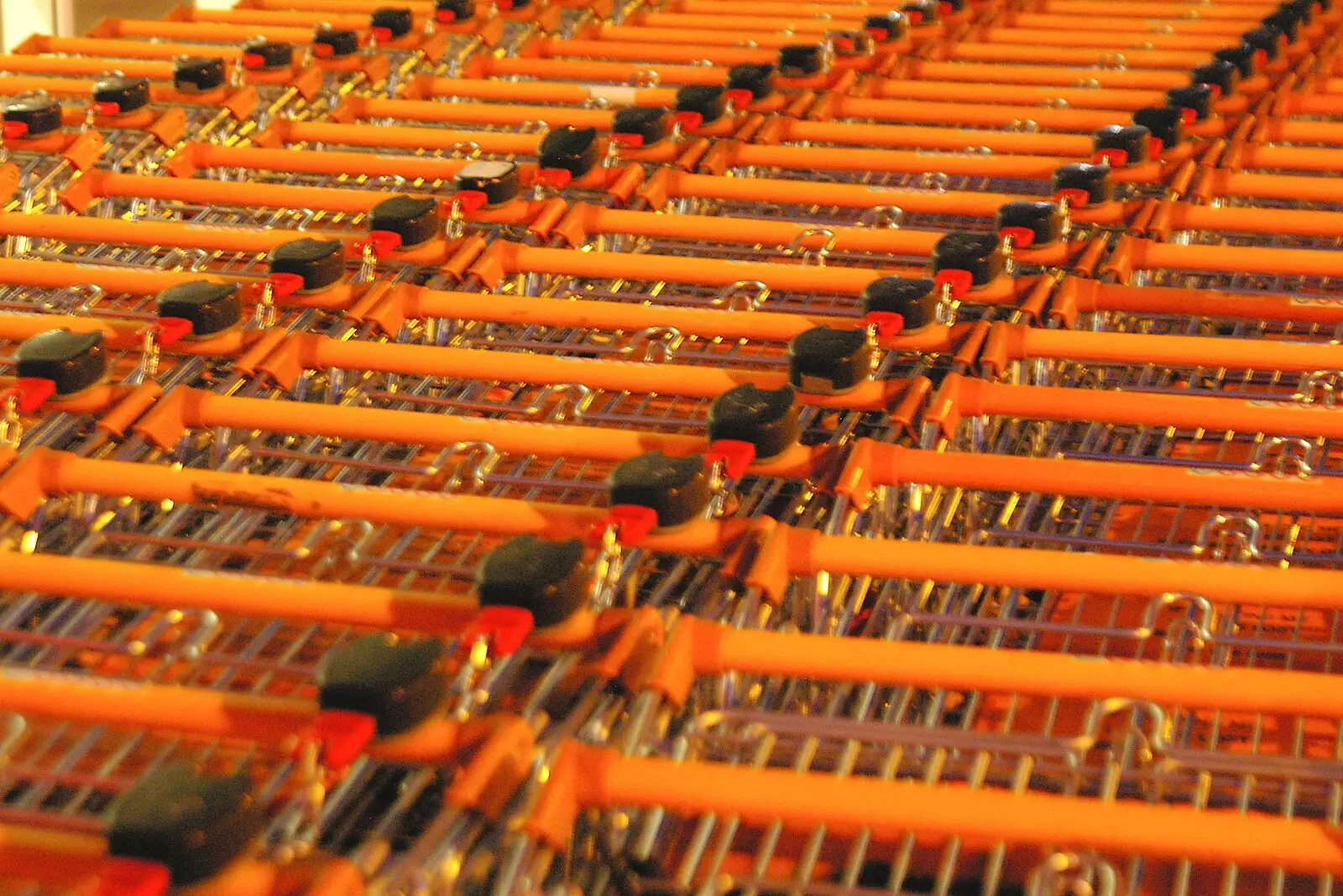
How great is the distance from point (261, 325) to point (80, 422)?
18.2 inches

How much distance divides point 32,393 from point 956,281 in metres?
1.82

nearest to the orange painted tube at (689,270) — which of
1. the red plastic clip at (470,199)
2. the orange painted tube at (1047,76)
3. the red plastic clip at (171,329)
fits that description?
the red plastic clip at (470,199)

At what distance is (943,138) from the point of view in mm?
4945

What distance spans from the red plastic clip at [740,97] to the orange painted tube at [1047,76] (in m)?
0.87

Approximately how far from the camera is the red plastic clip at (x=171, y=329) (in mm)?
3484

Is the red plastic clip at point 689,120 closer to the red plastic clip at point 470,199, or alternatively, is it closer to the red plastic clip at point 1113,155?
the red plastic clip at point 470,199

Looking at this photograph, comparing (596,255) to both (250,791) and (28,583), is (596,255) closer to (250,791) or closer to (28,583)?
(28,583)

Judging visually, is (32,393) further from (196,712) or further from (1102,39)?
(1102,39)

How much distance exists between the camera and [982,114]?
5.22 metres

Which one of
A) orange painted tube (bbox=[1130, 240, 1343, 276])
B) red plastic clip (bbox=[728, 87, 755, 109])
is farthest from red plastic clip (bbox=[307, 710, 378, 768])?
red plastic clip (bbox=[728, 87, 755, 109])

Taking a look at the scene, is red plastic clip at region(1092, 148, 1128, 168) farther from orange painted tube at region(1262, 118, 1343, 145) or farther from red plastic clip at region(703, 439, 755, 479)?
red plastic clip at region(703, 439, 755, 479)

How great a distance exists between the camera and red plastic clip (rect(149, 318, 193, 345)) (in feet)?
11.4

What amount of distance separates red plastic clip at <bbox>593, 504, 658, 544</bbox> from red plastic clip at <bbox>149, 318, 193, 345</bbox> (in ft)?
3.88

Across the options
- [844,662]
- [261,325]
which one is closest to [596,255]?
[261,325]
